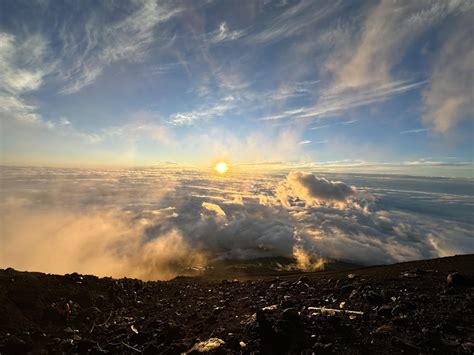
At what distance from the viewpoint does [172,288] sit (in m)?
18.2

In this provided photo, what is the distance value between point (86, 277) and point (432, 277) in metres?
19.2

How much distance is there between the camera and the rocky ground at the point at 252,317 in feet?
20.8

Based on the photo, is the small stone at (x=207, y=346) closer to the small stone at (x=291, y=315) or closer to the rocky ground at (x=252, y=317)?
the rocky ground at (x=252, y=317)

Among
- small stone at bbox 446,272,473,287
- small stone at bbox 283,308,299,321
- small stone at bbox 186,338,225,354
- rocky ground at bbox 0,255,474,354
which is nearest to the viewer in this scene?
rocky ground at bbox 0,255,474,354

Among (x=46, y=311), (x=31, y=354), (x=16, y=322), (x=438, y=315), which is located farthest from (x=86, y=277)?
(x=438, y=315)

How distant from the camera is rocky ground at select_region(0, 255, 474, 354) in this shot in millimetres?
6328

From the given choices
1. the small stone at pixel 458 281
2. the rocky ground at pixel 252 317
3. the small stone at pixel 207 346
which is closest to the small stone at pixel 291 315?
the rocky ground at pixel 252 317

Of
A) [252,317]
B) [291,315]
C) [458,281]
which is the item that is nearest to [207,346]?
[252,317]

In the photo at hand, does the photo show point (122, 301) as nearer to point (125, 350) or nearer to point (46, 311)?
point (46, 311)

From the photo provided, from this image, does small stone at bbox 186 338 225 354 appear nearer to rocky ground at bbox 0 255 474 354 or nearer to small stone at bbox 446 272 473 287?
rocky ground at bbox 0 255 474 354

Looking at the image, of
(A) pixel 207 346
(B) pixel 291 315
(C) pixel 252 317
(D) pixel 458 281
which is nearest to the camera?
(A) pixel 207 346

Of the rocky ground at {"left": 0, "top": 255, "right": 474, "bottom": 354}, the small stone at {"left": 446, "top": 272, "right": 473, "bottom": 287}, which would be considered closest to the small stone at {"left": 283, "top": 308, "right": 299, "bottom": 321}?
the rocky ground at {"left": 0, "top": 255, "right": 474, "bottom": 354}

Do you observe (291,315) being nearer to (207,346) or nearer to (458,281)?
(207,346)

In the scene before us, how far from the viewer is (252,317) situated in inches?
345
